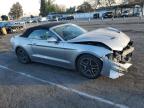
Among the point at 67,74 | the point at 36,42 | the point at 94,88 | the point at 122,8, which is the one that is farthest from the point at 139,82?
the point at 122,8

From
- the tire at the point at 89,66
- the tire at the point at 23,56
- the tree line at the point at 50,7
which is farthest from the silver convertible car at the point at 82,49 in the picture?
the tree line at the point at 50,7

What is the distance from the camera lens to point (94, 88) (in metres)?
6.45

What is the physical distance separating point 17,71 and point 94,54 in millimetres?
3040

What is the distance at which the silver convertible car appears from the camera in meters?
6.75

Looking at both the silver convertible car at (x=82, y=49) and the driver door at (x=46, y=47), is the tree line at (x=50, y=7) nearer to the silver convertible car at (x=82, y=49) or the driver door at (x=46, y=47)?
the driver door at (x=46, y=47)

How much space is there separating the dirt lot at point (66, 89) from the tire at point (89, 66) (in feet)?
0.54

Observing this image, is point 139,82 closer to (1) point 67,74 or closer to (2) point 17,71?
(1) point 67,74

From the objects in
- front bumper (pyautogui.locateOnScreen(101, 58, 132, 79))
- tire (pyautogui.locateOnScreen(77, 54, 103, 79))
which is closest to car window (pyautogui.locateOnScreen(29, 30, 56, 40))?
tire (pyautogui.locateOnScreen(77, 54, 103, 79))

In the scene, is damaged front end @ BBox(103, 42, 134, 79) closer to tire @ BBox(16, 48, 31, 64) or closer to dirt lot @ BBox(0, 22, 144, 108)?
dirt lot @ BBox(0, 22, 144, 108)

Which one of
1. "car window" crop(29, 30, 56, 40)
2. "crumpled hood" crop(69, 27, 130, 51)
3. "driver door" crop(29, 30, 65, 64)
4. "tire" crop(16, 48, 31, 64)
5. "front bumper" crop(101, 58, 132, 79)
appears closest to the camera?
"front bumper" crop(101, 58, 132, 79)

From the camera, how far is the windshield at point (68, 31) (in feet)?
26.0

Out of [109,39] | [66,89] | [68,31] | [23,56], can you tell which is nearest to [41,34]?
[68,31]

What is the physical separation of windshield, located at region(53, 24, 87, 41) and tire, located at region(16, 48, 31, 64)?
1773 millimetres

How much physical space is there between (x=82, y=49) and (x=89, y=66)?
504 mm
